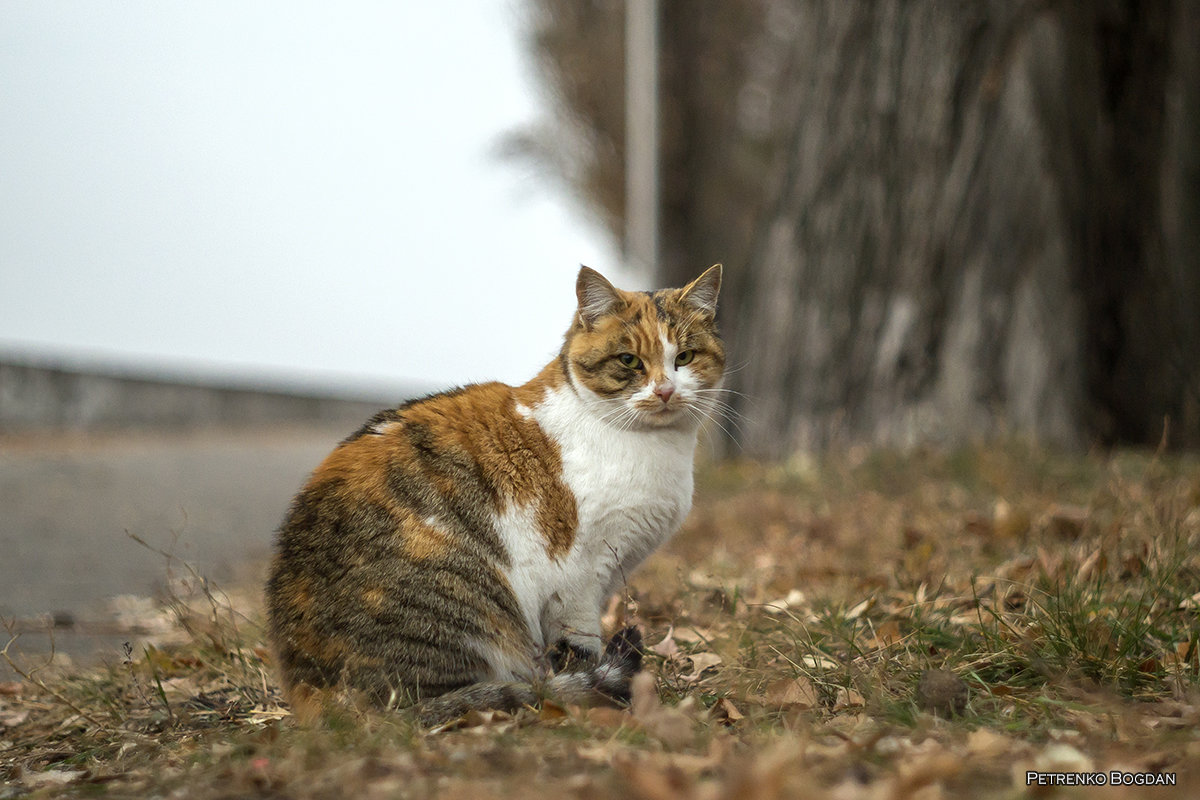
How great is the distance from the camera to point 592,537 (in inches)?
107

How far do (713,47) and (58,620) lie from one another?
12864 millimetres

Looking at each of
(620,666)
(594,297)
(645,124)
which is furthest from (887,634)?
(645,124)

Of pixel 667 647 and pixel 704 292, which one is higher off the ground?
pixel 704 292

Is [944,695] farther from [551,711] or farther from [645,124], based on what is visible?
[645,124]

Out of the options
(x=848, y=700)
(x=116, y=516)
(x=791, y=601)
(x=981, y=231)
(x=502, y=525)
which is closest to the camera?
(x=848, y=700)

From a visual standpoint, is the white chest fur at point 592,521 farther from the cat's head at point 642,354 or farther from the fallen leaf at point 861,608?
the fallen leaf at point 861,608

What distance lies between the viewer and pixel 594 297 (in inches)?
119

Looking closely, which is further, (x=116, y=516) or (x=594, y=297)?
(x=116, y=516)

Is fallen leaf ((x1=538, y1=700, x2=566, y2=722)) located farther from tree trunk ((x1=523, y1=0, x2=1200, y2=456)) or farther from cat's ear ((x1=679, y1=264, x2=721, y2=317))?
A: tree trunk ((x1=523, y1=0, x2=1200, y2=456))

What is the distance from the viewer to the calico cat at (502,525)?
247 cm

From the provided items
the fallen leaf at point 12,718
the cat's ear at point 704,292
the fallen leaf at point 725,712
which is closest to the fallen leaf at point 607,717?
the fallen leaf at point 725,712

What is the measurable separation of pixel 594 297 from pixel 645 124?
9.44 meters

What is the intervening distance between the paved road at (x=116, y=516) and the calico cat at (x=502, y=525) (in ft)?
2.11

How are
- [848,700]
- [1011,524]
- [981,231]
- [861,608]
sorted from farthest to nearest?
[981,231], [1011,524], [861,608], [848,700]
